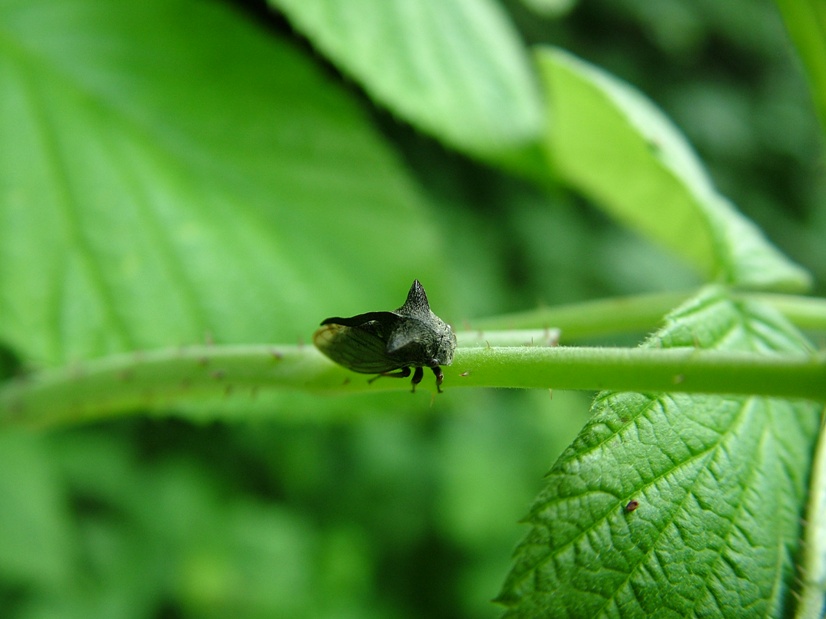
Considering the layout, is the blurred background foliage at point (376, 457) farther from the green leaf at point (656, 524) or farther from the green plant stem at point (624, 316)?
the green leaf at point (656, 524)

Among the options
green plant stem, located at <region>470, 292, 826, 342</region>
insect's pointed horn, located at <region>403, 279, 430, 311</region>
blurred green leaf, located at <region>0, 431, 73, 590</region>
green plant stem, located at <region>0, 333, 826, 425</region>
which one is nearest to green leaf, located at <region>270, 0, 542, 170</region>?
green plant stem, located at <region>470, 292, 826, 342</region>

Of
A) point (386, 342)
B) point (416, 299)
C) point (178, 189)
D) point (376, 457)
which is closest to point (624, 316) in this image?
point (416, 299)

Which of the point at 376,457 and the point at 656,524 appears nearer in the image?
the point at 656,524

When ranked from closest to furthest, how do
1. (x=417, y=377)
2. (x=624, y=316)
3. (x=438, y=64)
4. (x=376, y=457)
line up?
(x=417, y=377), (x=624, y=316), (x=438, y=64), (x=376, y=457)

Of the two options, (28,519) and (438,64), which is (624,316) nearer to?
(438,64)

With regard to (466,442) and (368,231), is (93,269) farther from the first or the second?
(466,442)

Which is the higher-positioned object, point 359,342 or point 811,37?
point 811,37
